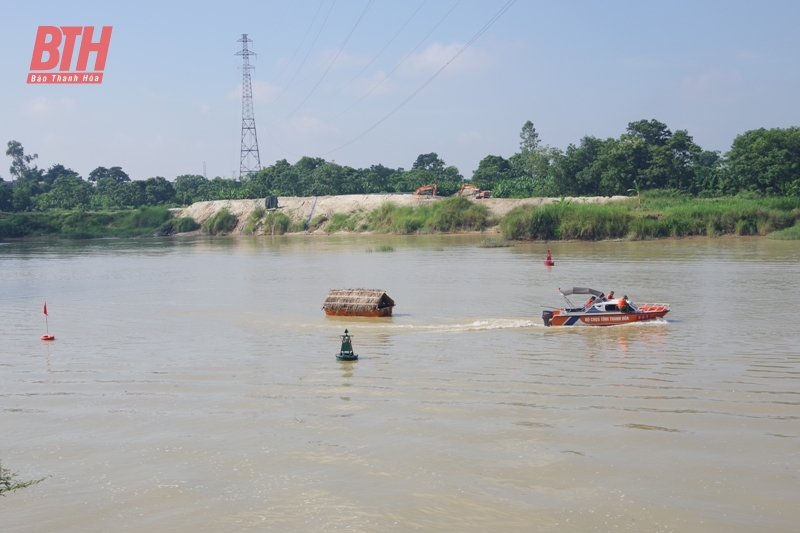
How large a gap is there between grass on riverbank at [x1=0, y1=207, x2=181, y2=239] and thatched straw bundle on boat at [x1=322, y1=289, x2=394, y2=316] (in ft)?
241

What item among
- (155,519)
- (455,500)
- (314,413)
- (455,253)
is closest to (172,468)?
(155,519)

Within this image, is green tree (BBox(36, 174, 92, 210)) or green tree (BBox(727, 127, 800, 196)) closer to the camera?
green tree (BBox(727, 127, 800, 196))

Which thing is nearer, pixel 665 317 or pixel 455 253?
pixel 665 317

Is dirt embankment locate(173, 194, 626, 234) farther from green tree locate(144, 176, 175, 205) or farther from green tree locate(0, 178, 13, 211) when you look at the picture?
Answer: green tree locate(0, 178, 13, 211)

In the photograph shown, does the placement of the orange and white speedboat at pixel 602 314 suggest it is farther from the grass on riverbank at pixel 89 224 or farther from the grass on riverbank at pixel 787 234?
the grass on riverbank at pixel 89 224

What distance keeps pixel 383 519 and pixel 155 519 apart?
9.49 ft

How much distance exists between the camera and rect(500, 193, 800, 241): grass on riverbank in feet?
195

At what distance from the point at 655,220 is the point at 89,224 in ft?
223

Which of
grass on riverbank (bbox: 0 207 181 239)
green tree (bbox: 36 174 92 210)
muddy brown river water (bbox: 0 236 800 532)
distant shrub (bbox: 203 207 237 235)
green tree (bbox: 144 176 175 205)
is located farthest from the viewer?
green tree (bbox: 144 176 175 205)

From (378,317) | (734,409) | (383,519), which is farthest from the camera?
(378,317)

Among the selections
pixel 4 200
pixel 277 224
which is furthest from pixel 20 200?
pixel 277 224

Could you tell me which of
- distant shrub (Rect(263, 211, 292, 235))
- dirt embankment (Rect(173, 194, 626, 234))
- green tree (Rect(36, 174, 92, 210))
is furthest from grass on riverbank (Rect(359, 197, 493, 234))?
green tree (Rect(36, 174, 92, 210))

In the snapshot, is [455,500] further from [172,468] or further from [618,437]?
[172,468]

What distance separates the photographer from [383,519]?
9922 millimetres
